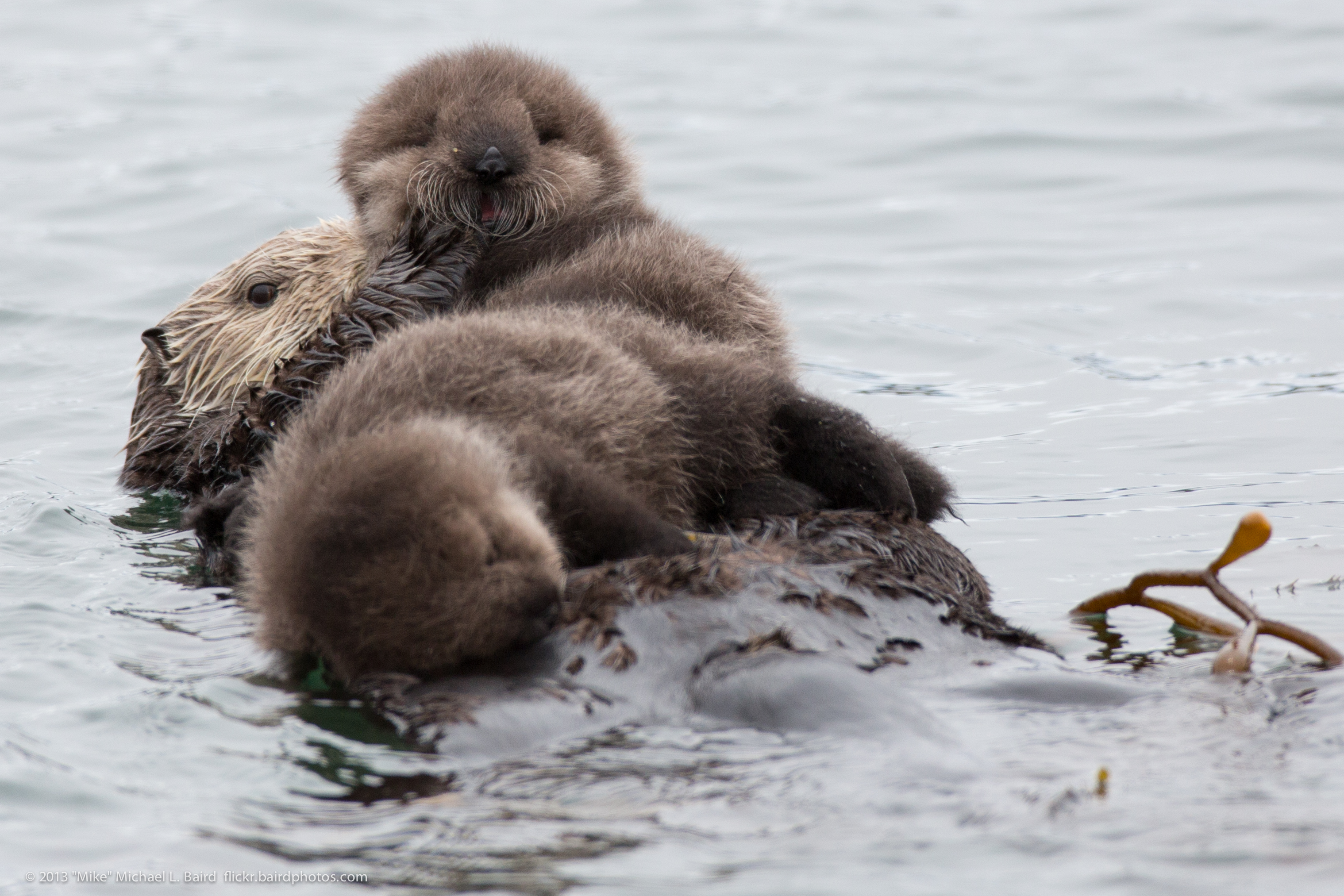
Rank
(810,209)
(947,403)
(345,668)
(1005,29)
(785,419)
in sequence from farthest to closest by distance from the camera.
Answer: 1. (1005,29)
2. (810,209)
3. (947,403)
4. (785,419)
5. (345,668)

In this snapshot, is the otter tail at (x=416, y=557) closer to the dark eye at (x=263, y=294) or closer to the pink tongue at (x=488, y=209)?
the pink tongue at (x=488, y=209)

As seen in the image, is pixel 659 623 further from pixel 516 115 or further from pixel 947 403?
pixel 947 403

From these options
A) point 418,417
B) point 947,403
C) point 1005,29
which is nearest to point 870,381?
point 947,403

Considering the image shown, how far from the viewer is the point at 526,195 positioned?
429 centimetres

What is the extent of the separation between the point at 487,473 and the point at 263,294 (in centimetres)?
221

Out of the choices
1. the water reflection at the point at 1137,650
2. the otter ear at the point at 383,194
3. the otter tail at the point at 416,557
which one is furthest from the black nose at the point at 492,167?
the water reflection at the point at 1137,650

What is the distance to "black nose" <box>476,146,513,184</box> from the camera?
4.16 metres

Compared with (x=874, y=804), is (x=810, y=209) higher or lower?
higher

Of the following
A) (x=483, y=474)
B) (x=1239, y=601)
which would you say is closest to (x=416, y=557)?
(x=483, y=474)

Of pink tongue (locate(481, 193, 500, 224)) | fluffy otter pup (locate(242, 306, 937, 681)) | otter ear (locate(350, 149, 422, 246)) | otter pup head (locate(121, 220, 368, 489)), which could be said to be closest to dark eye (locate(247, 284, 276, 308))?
otter pup head (locate(121, 220, 368, 489))

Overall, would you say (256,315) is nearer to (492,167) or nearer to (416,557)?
(492,167)

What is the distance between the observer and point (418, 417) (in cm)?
300

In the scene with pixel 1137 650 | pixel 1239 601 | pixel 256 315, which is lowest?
pixel 1137 650

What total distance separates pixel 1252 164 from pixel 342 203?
6398 mm
